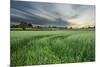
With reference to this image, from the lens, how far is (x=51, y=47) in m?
2.17

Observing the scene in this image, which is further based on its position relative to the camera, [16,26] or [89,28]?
[89,28]

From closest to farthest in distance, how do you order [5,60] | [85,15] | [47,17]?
1. [5,60]
2. [47,17]
3. [85,15]

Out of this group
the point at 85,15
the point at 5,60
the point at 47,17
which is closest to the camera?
→ the point at 5,60

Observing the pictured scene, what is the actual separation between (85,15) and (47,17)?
0.48m

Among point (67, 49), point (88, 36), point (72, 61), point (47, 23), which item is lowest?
point (72, 61)

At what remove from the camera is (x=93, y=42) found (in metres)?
2.32

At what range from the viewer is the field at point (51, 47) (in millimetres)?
2064

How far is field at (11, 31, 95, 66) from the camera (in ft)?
6.77

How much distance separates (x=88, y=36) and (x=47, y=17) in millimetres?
558

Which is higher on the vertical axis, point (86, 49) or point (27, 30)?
point (27, 30)
